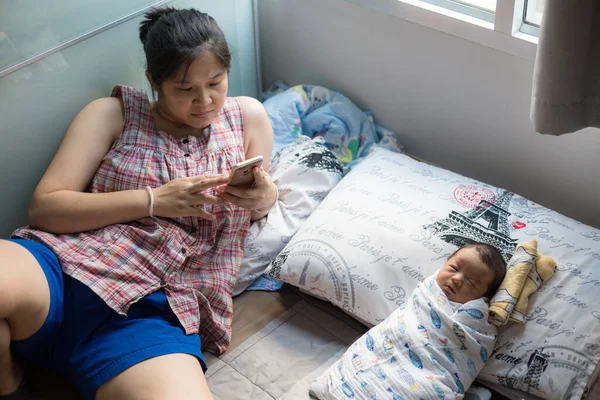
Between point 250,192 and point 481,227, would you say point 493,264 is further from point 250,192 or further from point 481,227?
point 250,192

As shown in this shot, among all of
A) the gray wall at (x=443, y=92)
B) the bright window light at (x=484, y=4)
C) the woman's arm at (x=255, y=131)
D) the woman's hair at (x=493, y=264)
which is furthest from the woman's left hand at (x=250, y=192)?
the bright window light at (x=484, y=4)

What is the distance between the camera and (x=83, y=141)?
4.90 ft

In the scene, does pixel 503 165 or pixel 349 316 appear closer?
pixel 349 316

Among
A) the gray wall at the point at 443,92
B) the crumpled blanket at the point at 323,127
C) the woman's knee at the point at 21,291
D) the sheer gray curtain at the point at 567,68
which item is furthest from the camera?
the crumpled blanket at the point at 323,127

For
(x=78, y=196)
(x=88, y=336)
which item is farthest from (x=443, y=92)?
(x=88, y=336)

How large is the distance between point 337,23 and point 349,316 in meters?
0.88

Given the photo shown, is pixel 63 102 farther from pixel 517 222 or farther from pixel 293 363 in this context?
pixel 517 222

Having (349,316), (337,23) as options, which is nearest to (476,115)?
(337,23)

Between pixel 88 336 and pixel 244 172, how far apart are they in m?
0.48

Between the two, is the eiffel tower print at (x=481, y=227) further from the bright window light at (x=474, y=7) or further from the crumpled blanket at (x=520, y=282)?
the bright window light at (x=474, y=7)

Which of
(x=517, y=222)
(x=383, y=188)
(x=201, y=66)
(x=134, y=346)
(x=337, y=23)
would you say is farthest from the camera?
(x=337, y=23)

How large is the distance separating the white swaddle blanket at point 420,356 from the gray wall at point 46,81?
0.88 meters

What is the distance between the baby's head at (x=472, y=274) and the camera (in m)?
1.38

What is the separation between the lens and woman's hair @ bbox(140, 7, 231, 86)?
1.44m
